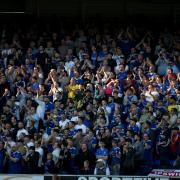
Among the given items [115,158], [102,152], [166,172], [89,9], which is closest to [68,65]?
[102,152]

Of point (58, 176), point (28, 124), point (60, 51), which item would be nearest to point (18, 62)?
point (60, 51)

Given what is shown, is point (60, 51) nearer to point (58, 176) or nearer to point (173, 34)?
point (173, 34)

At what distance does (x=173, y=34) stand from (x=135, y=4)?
9.38 ft

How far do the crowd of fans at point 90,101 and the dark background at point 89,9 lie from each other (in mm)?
1870

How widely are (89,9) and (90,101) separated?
6698 mm

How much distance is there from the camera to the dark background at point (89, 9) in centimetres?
2470

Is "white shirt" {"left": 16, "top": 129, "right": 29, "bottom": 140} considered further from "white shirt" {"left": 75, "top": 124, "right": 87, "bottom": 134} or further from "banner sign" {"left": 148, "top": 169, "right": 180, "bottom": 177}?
"banner sign" {"left": 148, "top": 169, "right": 180, "bottom": 177}

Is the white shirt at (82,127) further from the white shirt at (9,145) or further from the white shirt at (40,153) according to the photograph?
the white shirt at (9,145)

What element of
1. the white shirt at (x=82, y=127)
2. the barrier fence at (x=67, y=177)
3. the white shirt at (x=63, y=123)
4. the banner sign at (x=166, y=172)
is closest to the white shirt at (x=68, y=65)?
the white shirt at (x=63, y=123)

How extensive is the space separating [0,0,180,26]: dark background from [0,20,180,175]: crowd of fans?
73.6 inches

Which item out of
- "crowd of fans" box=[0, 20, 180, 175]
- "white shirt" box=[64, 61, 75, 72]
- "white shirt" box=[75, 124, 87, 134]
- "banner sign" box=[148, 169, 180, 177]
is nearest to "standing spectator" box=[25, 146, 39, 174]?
"crowd of fans" box=[0, 20, 180, 175]

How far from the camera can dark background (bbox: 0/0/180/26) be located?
973 inches

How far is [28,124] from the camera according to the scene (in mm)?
18656

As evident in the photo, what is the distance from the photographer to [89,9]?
25.0 meters
